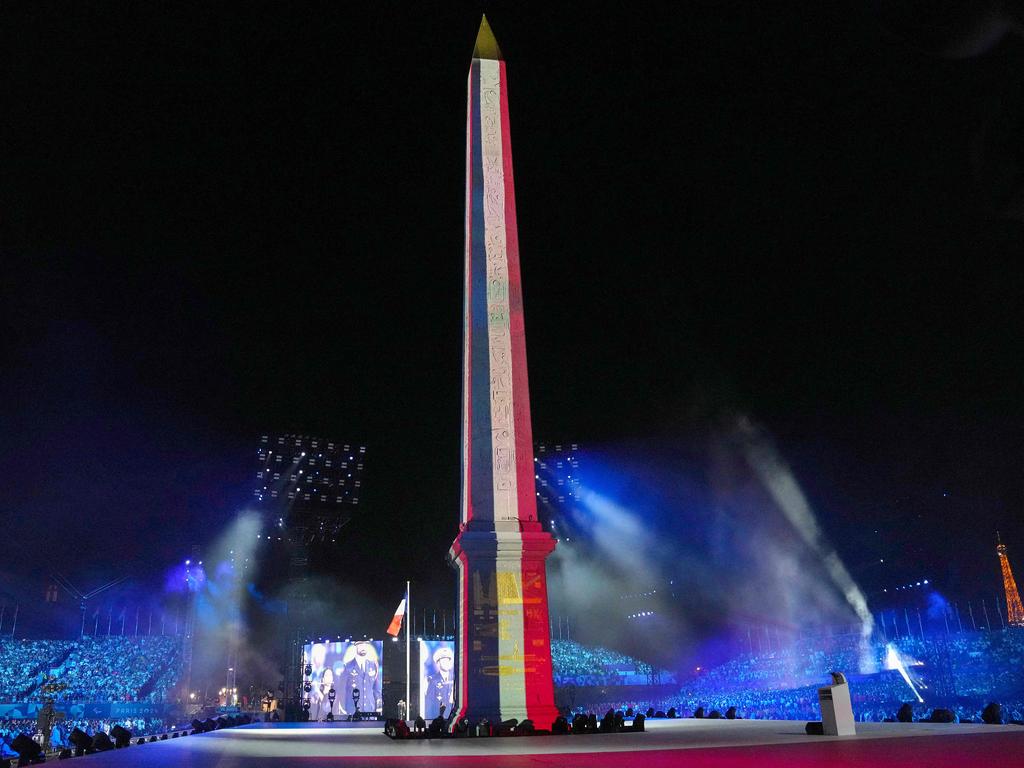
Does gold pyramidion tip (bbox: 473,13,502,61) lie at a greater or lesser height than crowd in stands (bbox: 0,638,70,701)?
greater

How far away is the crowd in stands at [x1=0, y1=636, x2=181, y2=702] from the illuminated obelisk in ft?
136

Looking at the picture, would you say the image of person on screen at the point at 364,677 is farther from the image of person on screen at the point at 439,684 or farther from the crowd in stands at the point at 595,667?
the crowd in stands at the point at 595,667

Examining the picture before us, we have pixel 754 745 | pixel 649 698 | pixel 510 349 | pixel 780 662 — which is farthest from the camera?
pixel 780 662

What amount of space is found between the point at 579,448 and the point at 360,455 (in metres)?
15.0

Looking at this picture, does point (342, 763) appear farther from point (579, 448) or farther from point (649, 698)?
point (649, 698)

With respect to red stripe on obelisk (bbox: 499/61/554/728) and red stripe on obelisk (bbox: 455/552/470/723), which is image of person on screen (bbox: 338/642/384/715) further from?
red stripe on obelisk (bbox: 499/61/554/728)

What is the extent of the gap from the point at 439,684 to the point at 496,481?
17.7 metres

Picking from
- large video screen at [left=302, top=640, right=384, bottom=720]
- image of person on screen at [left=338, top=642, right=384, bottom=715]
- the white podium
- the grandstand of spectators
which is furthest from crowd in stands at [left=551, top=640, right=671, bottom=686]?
the white podium

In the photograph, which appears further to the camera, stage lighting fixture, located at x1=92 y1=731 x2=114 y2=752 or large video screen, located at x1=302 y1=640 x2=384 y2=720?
large video screen, located at x1=302 y1=640 x2=384 y2=720

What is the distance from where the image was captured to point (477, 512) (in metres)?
19.7

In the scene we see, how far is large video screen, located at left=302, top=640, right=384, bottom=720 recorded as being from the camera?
35938 mm

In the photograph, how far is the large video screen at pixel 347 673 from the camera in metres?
35.9

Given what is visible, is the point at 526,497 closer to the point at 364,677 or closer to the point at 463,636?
the point at 463,636

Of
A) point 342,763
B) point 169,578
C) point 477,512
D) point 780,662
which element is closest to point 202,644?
point 169,578
